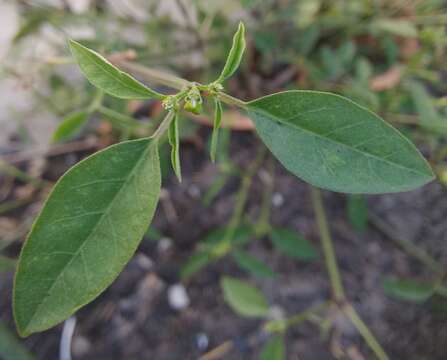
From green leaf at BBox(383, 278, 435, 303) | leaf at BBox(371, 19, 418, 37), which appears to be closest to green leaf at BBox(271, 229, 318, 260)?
green leaf at BBox(383, 278, 435, 303)

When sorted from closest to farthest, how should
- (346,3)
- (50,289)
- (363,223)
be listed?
(50,289) → (363,223) → (346,3)

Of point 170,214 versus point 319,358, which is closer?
point 319,358

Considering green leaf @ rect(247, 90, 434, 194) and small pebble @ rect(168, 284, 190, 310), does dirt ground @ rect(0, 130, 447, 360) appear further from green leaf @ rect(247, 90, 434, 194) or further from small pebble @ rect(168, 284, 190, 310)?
green leaf @ rect(247, 90, 434, 194)

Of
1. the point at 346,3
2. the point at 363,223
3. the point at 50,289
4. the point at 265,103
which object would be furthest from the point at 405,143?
the point at 346,3

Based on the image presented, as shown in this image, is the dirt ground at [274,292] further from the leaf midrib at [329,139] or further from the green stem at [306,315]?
the leaf midrib at [329,139]

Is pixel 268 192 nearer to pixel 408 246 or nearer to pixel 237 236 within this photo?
pixel 237 236

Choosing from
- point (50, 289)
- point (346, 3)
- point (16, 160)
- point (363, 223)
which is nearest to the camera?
point (50, 289)

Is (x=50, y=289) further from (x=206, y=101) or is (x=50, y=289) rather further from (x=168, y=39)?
(x=168, y=39)
